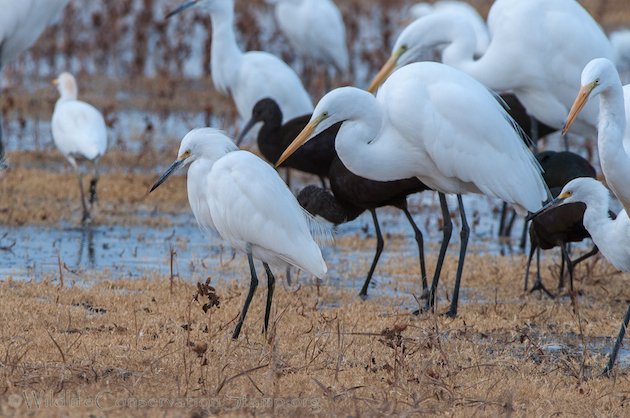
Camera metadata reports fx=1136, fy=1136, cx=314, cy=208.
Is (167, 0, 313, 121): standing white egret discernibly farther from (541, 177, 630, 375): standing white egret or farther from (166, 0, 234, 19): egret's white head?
(541, 177, 630, 375): standing white egret

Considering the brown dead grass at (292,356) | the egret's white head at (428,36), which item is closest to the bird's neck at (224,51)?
the egret's white head at (428,36)

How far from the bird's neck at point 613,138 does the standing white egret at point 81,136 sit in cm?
449

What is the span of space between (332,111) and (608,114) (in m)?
1.40

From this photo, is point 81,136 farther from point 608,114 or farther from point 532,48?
point 608,114

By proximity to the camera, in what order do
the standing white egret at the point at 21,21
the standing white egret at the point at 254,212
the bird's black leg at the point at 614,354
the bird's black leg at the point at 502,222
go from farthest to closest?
the bird's black leg at the point at 502,222, the standing white egret at the point at 21,21, the standing white egret at the point at 254,212, the bird's black leg at the point at 614,354

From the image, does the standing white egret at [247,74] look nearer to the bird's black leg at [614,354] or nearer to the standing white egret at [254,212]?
the standing white egret at [254,212]

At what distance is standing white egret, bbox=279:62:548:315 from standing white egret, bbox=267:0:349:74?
7371 mm

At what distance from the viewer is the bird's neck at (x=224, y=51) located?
36.2 feet

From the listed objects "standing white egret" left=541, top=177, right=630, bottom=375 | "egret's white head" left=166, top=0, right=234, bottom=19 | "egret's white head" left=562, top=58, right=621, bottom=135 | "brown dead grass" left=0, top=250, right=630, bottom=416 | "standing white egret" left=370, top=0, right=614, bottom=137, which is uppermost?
"egret's white head" left=166, top=0, right=234, bottom=19

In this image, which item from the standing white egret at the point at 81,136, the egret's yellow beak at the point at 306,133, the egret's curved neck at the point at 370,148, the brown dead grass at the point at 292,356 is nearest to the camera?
the brown dead grass at the point at 292,356

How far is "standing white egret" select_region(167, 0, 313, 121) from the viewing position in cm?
1060

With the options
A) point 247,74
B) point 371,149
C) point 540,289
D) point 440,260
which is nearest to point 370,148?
point 371,149

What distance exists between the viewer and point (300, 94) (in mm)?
10680

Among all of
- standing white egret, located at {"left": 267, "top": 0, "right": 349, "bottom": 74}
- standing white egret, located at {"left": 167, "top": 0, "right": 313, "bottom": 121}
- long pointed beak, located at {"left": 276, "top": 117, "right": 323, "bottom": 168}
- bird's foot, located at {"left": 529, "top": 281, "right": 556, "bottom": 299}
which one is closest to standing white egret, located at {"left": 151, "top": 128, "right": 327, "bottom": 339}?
long pointed beak, located at {"left": 276, "top": 117, "right": 323, "bottom": 168}
